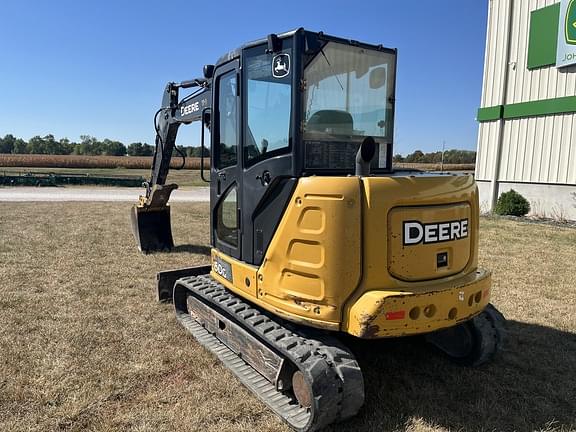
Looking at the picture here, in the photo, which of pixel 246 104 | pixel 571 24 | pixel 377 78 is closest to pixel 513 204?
pixel 571 24

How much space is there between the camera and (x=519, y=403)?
12.6 feet

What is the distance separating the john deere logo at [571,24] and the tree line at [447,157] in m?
42.3

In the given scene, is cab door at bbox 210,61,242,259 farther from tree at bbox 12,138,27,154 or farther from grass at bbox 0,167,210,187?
tree at bbox 12,138,27,154

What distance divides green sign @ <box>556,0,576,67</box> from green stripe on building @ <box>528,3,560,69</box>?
180 mm

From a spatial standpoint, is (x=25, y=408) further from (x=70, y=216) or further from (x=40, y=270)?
(x=70, y=216)

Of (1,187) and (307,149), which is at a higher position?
(307,149)

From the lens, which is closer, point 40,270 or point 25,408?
point 25,408

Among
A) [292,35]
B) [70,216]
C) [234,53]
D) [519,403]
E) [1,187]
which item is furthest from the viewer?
[1,187]

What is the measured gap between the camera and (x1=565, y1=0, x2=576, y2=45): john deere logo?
1340cm

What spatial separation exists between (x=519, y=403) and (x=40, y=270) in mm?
6915

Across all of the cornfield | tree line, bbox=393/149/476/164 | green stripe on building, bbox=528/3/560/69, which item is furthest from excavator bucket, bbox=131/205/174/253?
tree line, bbox=393/149/476/164

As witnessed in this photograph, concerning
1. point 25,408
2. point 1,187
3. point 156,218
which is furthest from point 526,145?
point 1,187

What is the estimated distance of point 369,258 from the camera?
3412 mm

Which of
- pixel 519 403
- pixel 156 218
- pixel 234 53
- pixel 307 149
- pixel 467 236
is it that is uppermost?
pixel 234 53
